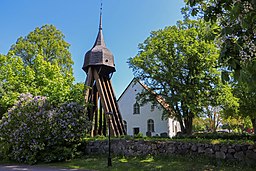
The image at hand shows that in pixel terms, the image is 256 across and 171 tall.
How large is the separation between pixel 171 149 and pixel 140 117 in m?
18.7

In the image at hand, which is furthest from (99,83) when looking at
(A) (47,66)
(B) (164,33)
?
(B) (164,33)

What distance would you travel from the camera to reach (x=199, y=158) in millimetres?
9742

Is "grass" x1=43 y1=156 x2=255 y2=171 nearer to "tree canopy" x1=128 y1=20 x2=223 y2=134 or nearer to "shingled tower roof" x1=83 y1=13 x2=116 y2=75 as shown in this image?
"shingled tower roof" x1=83 y1=13 x2=116 y2=75

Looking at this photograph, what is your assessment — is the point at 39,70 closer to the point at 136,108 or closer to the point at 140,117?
the point at 136,108

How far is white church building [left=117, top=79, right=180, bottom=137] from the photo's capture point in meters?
28.1

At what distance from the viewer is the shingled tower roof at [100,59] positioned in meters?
16.0

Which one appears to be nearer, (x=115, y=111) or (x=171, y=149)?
(x=171, y=149)

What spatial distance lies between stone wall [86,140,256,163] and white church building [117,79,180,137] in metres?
14.9

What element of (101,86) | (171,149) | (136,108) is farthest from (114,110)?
(136,108)

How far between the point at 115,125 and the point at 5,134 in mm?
6686

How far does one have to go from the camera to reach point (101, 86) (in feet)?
52.4

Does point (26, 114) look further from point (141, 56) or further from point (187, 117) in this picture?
point (187, 117)

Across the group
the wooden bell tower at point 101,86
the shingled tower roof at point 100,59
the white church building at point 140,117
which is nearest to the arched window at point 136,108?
the white church building at point 140,117

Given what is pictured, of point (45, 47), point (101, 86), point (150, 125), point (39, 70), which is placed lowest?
point (150, 125)
